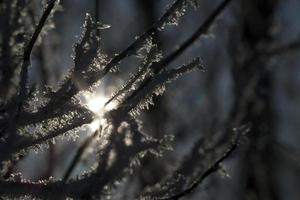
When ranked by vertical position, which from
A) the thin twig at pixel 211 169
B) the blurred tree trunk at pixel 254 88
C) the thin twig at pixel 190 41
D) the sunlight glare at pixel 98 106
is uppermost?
the blurred tree trunk at pixel 254 88

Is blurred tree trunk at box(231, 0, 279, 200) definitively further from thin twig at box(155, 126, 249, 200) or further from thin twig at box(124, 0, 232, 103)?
thin twig at box(155, 126, 249, 200)

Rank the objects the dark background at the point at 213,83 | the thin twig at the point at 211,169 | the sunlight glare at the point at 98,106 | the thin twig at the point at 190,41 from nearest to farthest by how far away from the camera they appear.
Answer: the sunlight glare at the point at 98,106 → the thin twig at the point at 211,169 → the thin twig at the point at 190,41 → the dark background at the point at 213,83

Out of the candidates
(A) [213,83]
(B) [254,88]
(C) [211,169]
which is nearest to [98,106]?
(C) [211,169]

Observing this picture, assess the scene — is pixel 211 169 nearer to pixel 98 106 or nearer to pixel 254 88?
pixel 98 106

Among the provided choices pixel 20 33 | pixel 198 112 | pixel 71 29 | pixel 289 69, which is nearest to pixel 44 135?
pixel 20 33

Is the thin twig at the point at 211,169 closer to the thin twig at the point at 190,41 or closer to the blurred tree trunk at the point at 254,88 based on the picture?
the thin twig at the point at 190,41

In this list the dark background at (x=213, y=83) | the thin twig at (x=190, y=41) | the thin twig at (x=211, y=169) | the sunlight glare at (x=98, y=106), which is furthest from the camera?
the dark background at (x=213, y=83)

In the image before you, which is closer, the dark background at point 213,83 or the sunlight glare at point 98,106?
the sunlight glare at point 98,106

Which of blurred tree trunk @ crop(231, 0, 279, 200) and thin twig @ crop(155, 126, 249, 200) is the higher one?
blurred tree trunk @ crop(231, 0, 279, 200)

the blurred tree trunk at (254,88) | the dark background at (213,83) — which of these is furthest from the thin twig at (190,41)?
the blurred tree trunk at (254,88)

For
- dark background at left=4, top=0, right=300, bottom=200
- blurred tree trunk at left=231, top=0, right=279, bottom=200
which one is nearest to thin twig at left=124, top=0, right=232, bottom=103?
dark background at left=4, top=0, right=300, bottom=200

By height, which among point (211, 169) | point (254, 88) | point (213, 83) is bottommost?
point (211, 169)
